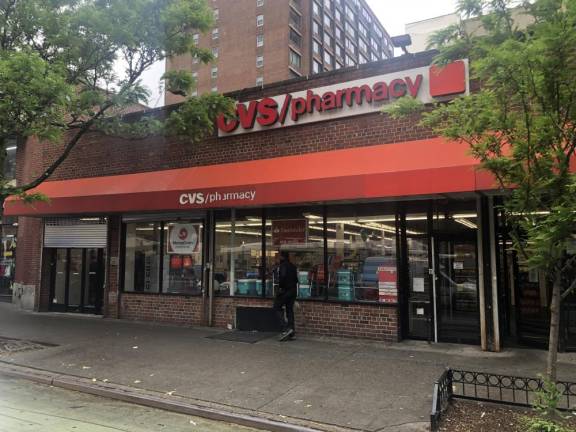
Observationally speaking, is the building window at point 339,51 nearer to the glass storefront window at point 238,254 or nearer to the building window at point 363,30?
the building window at point 363,30

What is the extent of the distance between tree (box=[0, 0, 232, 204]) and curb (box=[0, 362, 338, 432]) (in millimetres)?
3844

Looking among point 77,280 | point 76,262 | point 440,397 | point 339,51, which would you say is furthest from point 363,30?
point 440,397

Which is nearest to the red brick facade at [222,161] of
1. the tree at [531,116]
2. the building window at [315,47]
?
the tree at [531,116]

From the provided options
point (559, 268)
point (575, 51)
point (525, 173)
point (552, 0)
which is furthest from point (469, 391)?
point (552, 0)

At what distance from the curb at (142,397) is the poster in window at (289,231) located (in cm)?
499

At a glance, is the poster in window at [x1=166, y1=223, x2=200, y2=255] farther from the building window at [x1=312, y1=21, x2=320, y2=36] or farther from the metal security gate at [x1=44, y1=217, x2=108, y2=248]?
the building window at [x1=312, y1=21, x2=320, y2=36]

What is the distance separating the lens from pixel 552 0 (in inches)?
182

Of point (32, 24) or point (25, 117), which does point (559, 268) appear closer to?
point (25, 117)

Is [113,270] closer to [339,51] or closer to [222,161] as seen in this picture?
[222,161]

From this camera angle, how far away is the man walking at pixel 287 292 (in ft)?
32.6

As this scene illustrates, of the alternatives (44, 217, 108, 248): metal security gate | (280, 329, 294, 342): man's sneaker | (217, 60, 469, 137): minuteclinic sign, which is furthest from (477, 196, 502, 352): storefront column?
(44, 217, 108, 248): metal security gate

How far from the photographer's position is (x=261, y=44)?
57.5m

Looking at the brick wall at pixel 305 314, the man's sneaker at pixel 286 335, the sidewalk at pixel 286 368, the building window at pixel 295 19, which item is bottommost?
the sidewalk at pixel 286 368

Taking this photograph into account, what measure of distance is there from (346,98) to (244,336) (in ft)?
17.8
